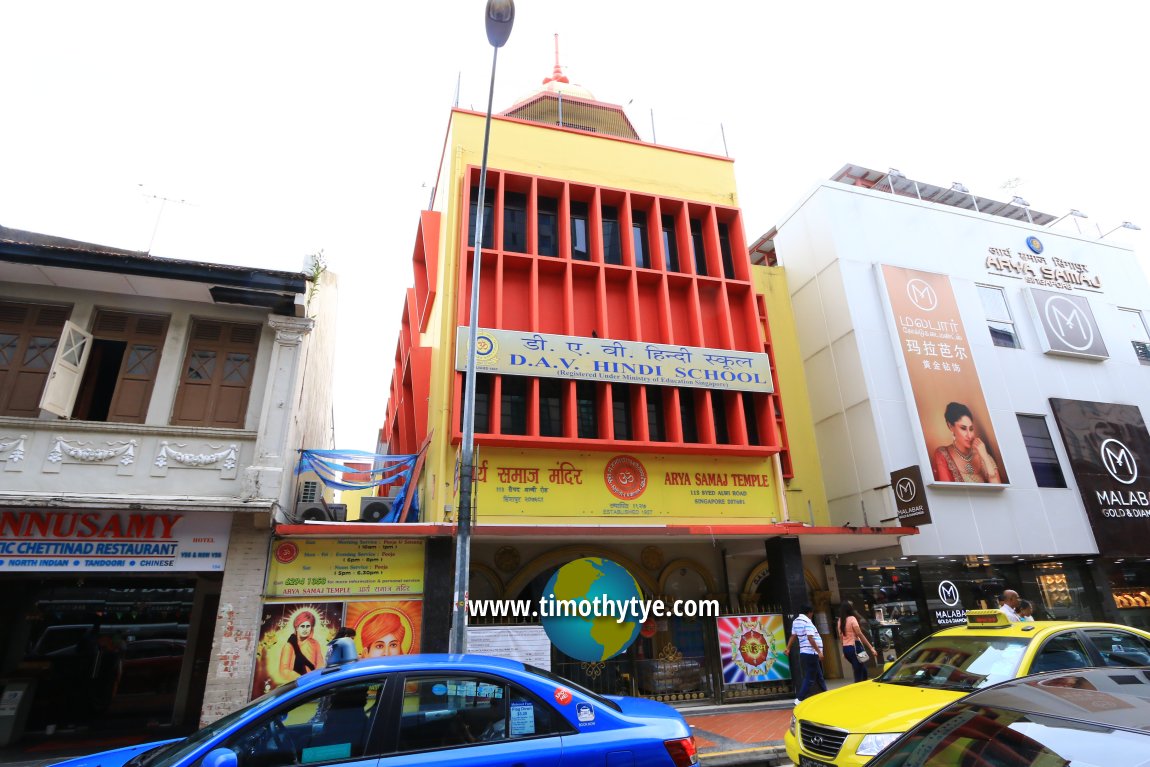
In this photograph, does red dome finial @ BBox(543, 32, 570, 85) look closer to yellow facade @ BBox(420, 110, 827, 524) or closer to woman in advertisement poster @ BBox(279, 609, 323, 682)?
yellow facade @ BBox(420, 110, 827, 524)

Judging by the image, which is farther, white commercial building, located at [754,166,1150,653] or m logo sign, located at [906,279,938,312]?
m logo sign, located at [906,279,938,312]

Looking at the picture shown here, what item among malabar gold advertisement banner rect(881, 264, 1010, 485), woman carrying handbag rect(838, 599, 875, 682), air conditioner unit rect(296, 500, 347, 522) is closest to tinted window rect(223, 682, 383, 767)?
air conditioner unit rect(296, 500, 347, 522)

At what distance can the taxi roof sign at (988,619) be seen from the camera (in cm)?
700

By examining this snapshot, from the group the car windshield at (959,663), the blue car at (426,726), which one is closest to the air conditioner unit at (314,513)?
the blue car at (426,726)

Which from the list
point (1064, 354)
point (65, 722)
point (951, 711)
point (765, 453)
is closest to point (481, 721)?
point (951, 711)

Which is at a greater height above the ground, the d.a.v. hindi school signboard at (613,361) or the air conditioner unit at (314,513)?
the d.a.v. hindi school signboard at (613,361)

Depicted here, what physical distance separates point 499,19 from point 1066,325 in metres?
20.4

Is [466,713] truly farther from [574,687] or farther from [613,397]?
[613,397]

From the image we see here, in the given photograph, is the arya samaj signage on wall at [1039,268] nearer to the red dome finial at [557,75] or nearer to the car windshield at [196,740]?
the red dome finial at [557,75]

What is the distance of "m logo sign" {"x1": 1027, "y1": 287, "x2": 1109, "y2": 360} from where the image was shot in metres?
19.1

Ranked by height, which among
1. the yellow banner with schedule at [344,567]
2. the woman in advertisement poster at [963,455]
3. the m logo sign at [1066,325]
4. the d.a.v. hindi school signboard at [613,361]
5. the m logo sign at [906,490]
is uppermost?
the m logo sign at [1066,325]

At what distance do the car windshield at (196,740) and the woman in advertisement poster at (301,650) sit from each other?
6233 millimetres

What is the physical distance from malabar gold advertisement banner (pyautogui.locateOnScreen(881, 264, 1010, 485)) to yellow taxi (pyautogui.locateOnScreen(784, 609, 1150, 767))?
9381 mm

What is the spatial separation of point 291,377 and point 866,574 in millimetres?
15082
